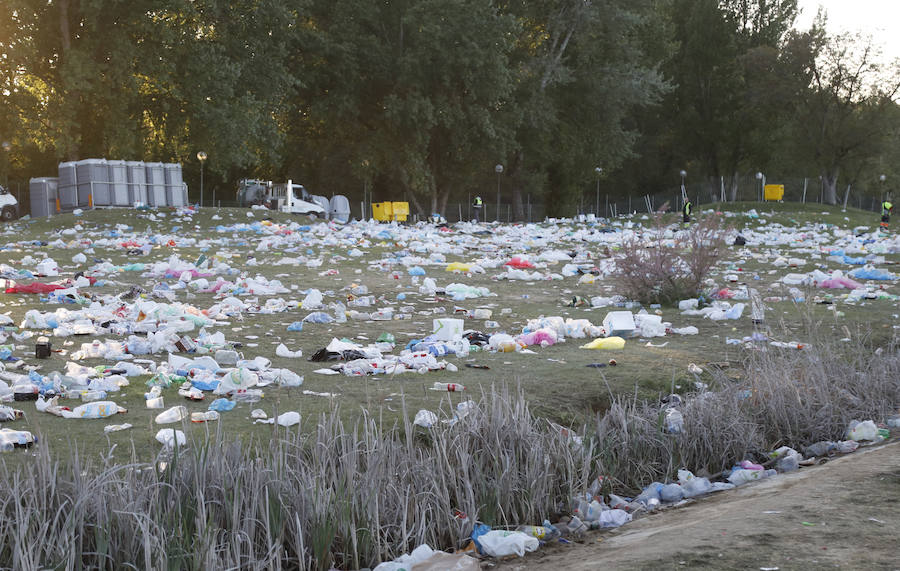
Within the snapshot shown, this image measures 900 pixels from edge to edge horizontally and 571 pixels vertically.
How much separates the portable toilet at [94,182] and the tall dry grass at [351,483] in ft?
74.5

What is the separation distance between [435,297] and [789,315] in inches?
135

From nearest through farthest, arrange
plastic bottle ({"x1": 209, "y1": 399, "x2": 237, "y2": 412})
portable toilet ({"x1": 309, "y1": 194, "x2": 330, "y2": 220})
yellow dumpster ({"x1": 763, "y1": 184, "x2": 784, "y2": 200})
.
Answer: plastic bottle ({"x1": 209, "y1": 399, "x2": 237, "y2": 412}) → portable toilet ({"x1": 309, "y1": 194, "x2": 330, "y2": 220}) → yellow dumpster ({"x1": 763, "y1": 184, "x2": 784, "y2": 200})

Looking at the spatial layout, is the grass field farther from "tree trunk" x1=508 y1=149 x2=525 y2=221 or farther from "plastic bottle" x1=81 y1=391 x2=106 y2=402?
"tree trunk" x1=508 y1=149 x2=525 y2=221

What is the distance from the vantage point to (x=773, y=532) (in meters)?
3.36

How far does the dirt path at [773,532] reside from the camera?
10.2ft

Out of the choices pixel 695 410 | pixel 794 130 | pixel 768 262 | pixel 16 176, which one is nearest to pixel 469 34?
pixel 794 130

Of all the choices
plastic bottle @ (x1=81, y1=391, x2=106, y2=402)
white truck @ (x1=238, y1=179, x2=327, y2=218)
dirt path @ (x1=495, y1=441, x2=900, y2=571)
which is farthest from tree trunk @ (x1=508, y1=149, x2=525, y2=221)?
dirt path @ (x1=495, y1=441, x2=900, y2=571)

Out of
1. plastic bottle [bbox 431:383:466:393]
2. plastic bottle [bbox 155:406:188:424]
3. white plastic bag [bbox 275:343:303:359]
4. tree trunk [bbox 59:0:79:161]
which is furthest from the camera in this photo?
tree trunk [bbox 59:0:79:161]

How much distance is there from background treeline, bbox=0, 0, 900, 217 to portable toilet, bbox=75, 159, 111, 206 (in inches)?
52.8

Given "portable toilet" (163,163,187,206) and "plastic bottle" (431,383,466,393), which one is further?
"portable toilet" (163,163,187,206)

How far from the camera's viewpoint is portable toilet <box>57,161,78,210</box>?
2583 centimetres

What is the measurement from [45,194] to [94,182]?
303 cm

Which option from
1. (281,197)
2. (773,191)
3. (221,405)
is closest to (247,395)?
(221,405)

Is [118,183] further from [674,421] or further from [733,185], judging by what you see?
[733,185]
